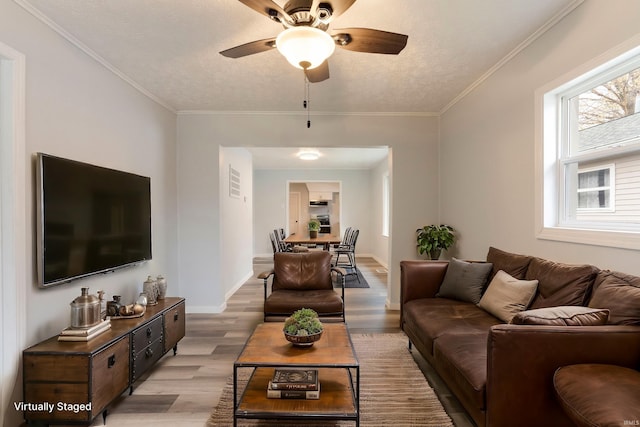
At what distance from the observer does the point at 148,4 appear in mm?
2107

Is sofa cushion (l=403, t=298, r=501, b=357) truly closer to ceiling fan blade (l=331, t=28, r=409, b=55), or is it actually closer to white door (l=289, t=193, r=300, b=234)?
ceiling fan blade (l=331, t=28, r=409, b=55)

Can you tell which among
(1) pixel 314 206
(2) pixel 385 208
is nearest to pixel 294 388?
(2) pixel 385 208

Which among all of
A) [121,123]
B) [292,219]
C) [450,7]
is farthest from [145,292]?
[292,219]

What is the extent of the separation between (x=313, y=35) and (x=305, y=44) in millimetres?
60

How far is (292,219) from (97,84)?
332 inches

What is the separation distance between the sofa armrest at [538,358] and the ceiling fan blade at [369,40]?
1.67 metres

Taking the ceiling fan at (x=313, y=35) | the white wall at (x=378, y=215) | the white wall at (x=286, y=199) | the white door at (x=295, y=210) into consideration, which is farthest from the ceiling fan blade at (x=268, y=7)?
the white door at (x=295, y=210)

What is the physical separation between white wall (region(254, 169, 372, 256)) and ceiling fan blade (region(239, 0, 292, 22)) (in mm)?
7810

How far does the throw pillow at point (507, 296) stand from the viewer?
2.26 meters

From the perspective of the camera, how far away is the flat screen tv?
2090 mm

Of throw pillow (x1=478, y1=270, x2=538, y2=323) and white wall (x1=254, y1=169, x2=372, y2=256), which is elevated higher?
white wall (x1=254, y1=169, x2=372, y2=256)

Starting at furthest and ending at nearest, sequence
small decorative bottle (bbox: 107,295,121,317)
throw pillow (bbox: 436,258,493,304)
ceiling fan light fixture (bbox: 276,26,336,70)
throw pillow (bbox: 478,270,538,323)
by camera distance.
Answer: throw pillow (bbox: 436,258,493,304) < small decorative bottle (bbox: 107,295,121,317) < throw pillow (bbox: 478,270,538,323) < ceiling fan light fixture (bbox: 276,26,336,70)

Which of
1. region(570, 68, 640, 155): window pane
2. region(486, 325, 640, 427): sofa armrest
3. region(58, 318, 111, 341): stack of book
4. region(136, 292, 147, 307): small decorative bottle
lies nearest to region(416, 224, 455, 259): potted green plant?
region(570, 68, 640, 155): window pane

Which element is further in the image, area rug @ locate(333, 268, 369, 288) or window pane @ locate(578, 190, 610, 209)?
area rug @ locate(333, 268, 369, 288)
